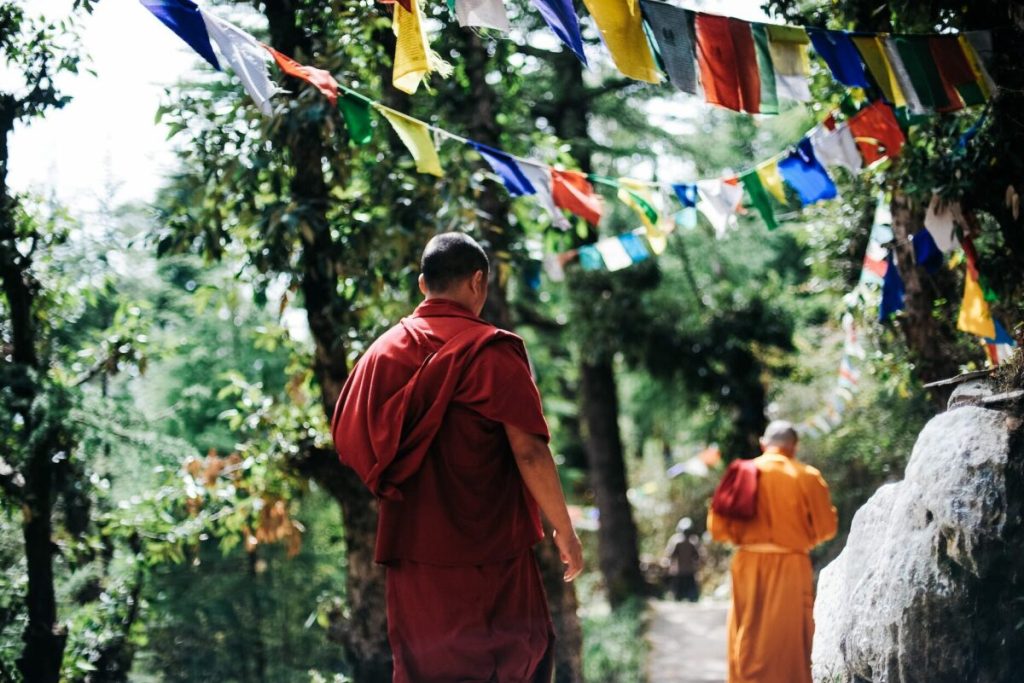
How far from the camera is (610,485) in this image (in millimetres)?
14570

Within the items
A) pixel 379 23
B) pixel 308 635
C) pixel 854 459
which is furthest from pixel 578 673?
pixel 854 459

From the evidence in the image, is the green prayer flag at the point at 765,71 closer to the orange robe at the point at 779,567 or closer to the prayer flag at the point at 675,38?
the prayer flag at the point at 675,38

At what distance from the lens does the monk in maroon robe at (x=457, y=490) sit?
3260 millimetres

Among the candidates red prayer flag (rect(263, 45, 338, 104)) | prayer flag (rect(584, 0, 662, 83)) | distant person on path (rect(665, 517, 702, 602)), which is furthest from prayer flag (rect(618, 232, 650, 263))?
distant person on path (rect(665, 517, 702, 602))

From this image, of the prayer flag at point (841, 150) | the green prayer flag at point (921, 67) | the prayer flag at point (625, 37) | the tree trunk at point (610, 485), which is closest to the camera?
the prayer flag at point (625, 37)

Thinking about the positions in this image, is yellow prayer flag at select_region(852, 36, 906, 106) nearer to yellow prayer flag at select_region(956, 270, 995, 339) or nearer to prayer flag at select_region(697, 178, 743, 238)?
yellow prayer flag at select_region(956, 270, 995, 339)

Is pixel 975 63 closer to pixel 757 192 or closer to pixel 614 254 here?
pixel 757 192

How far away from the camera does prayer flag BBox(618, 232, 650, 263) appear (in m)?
8.62

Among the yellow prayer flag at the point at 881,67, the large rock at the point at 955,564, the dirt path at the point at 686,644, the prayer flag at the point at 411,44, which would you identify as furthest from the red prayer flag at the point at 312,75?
the dirt path at the point at 686,644

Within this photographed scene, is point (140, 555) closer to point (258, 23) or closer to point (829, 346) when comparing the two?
point (258, 23)

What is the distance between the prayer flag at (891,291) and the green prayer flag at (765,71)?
1802 mm

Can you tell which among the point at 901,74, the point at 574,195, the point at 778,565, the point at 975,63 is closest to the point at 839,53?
the point at 901,74

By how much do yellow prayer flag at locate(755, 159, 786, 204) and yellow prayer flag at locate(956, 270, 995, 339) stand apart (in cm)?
169

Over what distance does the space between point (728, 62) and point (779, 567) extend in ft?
11.5
